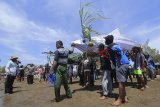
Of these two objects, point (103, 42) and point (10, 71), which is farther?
point (10, 71)

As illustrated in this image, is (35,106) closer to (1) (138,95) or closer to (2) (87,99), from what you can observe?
(2) (87,99)

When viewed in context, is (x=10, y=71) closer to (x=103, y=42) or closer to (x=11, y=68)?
(x=11, y=68)

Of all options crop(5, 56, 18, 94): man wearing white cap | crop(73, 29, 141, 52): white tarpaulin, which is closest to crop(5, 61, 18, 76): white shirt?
→ crop(5, 56, 18, 94): man wearing white cap

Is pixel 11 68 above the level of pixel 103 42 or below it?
below

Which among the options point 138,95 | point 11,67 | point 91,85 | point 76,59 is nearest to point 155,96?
point 138,95

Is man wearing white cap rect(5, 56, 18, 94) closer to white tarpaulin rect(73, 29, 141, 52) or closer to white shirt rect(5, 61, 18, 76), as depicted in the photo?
white shirt rect(5, 61, 18, 76)

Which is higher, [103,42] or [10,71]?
[103,42]

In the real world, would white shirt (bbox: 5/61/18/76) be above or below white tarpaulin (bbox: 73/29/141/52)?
below

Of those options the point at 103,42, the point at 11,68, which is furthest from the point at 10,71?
the point at 103,42

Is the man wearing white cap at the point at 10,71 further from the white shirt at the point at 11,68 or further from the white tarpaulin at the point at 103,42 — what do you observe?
the white tarpaulin at the point at 103,42

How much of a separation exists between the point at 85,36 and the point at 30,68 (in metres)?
10.2

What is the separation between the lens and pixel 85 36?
391 inches

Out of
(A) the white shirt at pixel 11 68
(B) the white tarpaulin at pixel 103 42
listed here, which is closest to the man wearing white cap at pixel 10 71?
(A) the white shirt at pixel 11 68

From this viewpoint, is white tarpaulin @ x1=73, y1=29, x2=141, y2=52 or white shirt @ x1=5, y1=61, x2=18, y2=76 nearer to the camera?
white tarpaulin @ x1=73, y1=29, x2=141, y2=52
